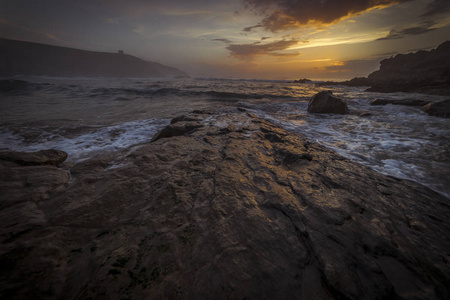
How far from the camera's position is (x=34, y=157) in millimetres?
2457

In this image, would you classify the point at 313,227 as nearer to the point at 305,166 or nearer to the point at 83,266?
the point at 305,166

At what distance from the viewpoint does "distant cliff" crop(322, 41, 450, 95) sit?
15181mm

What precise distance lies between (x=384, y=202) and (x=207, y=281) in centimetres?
193

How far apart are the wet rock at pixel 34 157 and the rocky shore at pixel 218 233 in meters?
0.06

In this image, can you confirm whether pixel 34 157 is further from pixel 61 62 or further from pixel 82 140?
pixel 61 62

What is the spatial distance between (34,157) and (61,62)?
10771 cm

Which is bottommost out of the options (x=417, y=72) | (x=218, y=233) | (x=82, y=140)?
(x=82, y=140)

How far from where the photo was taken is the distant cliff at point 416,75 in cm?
1518

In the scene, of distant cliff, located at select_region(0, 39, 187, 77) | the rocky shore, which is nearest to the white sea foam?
the rocky shore

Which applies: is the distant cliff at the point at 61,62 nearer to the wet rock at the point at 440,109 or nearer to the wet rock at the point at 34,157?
the wet rock at the point at 34,157

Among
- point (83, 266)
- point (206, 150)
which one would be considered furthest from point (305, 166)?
point (83, 266)

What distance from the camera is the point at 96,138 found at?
161 inches

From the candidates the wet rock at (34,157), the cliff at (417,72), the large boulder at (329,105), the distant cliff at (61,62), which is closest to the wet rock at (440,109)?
the large boulder at (329,105)

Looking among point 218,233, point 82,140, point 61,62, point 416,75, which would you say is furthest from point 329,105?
point 61,62
